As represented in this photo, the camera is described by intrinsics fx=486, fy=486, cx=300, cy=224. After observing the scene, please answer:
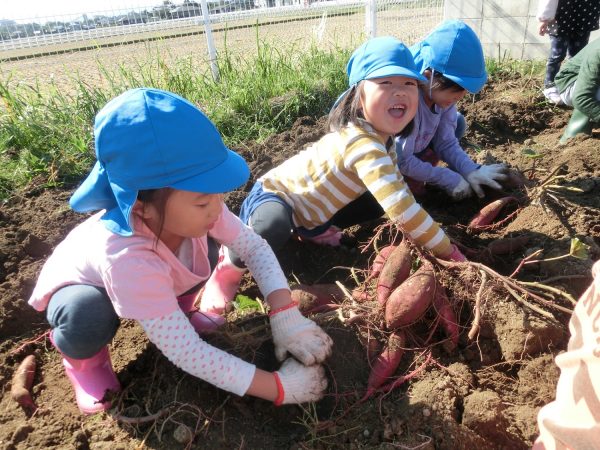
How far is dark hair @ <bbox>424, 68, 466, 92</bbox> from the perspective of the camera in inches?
98.3

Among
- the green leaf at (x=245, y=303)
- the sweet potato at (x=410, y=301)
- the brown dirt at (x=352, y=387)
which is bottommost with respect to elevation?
the green leaf at (x=245, y=303)

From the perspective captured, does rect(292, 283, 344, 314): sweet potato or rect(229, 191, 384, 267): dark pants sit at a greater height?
rect(229, 191, 384, 267): dark pants

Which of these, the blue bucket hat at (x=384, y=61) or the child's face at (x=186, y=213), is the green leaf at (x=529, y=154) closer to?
the blue bucket hat at (x=384, y=61)

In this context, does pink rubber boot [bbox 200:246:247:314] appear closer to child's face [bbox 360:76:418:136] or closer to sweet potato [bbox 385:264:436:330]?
sweet potato [bbox 385:264:436:330]

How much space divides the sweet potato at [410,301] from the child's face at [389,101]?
758 mm

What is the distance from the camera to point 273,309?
171 cm

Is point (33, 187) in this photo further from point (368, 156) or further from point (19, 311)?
point (368, 156)

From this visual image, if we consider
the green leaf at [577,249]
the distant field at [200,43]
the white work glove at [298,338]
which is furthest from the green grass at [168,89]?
the green leaf at [577,249]

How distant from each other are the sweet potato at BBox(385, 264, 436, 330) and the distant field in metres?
3.07

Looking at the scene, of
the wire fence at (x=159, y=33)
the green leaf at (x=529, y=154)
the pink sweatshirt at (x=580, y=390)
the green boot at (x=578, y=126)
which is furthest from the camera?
the wire fence at (x=159, y=33)

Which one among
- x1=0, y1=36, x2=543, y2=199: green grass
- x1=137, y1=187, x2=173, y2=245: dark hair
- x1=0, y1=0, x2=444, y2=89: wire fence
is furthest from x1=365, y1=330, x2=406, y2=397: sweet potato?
x1=0, y1=0, x2=444, y2=89: wire fence

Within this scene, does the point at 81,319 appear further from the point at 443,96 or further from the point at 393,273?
the point at 443,96

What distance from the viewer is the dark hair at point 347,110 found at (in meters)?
2.16

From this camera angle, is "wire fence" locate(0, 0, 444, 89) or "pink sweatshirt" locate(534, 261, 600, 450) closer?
"pink sweatshirt" locate(534, 261, 600, 450)
